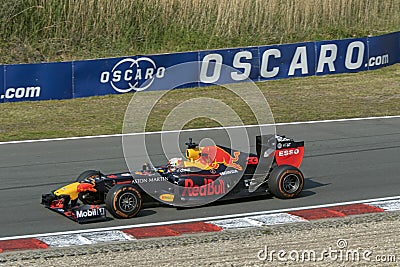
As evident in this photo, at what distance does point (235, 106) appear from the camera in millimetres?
22516

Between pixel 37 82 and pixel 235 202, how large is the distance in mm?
11624

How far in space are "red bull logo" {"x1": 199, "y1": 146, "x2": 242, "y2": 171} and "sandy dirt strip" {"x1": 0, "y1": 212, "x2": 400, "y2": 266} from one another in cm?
137

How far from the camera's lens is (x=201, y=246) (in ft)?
34.7

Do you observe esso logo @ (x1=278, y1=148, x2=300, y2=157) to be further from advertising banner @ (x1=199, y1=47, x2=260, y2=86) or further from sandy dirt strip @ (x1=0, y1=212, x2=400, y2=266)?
advertising banner @ (x1=199, y1=47, x2=260, y2=86)

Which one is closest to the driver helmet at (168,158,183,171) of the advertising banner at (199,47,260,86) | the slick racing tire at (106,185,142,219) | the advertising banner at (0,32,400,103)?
the slick racing tire at (106,185,142,219)

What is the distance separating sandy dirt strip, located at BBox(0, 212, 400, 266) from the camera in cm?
987

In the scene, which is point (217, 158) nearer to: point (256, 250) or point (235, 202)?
point (235, 202)

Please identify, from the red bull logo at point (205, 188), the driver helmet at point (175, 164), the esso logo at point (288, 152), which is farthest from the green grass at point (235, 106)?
the red bull logo at point (205, 188)

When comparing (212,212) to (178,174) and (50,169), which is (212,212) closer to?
(178,174)

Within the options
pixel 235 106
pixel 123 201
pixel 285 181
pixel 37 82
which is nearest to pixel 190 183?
pixel 123 201

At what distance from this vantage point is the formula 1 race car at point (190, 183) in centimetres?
1173

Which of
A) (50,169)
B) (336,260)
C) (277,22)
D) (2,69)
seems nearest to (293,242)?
(336,260)

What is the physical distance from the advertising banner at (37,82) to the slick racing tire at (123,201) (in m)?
11.6

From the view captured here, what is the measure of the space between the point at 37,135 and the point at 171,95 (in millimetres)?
6214
